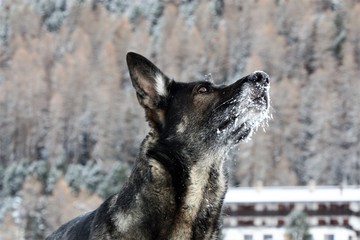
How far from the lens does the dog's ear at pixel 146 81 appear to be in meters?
7.09

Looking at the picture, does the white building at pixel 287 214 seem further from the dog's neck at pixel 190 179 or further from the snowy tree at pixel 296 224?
the dog's neck at pixel 190 179

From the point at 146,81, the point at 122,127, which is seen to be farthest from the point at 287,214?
the point at 146,81

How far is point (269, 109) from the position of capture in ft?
24.0

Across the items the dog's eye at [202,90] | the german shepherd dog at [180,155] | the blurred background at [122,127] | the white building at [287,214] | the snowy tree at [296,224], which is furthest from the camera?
the blurred background at [122,127]

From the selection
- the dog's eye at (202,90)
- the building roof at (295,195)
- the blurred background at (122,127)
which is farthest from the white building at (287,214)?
the dog's eye at (202,90)

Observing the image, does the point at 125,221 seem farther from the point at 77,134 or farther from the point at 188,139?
the point at 77,134

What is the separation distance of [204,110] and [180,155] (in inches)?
14.9

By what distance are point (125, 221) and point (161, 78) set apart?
1.08 meters

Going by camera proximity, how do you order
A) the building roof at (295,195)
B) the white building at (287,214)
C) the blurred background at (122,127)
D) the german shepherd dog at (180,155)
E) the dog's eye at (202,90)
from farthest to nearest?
the blurred background at (122,127)
the building roof at (295,195)
the white building at (287,214)
the dog's eye at (202,90)
the german shepherd dog at (180,155)

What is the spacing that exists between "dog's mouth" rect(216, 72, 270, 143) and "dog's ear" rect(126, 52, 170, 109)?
461 millimetres

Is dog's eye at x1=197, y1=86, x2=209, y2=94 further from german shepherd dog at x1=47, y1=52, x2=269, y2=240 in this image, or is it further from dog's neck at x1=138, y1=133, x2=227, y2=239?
dog's neck at x1=138, y1=133, x2=227, y2=239

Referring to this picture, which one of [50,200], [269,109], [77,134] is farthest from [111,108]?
[269,109]

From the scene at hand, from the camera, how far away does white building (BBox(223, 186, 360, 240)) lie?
85812 millimetres

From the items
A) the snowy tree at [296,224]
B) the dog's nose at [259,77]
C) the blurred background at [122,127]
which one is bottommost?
the dog's nose at [259,77]
